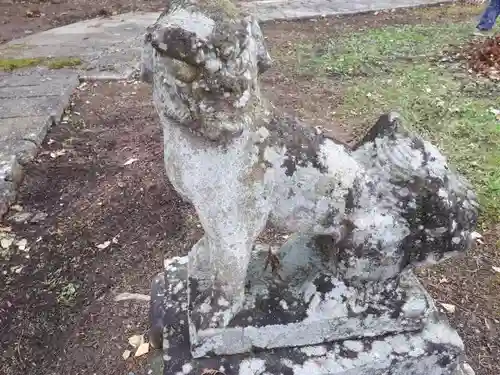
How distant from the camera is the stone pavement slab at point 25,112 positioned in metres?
4.36

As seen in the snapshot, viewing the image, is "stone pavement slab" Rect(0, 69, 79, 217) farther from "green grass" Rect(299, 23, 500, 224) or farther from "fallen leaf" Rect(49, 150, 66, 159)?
"green grass" Rect(299, 23, 500, 224)

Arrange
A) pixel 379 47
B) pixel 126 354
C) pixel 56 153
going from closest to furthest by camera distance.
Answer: pixel 126 354 < pixel 56 153 < pixel 379 47

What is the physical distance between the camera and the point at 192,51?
4.89ft

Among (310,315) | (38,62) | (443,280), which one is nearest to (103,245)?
(310,315)

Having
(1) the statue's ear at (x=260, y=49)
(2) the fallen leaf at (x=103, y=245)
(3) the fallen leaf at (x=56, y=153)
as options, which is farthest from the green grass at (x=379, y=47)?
(1) the statue's ear at (x=260, y=49)

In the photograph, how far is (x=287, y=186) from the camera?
1866 millimetres

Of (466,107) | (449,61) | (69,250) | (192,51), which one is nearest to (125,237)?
(69,250)

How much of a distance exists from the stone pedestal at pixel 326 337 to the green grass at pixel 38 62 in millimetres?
4650

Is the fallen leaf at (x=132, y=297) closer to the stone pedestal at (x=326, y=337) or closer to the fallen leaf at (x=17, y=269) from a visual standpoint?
the fallen leaf at (x=17, y=269)

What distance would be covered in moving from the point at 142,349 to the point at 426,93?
12.0 feet

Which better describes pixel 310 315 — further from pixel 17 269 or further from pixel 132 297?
pixel 17 269

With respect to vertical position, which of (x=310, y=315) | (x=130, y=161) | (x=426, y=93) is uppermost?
(x=310, y=315)

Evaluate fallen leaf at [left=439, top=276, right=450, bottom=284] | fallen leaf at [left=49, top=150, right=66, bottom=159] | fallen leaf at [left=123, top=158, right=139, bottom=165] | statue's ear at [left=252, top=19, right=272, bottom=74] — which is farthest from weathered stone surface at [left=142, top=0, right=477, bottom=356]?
fallen leaf at [left=49, top=150, right=66, bottom=159]

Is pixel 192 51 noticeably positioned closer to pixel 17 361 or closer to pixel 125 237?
pixel 17 361
